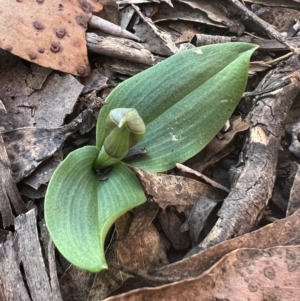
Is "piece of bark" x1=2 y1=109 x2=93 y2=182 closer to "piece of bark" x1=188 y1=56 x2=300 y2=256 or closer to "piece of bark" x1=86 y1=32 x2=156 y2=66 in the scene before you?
"piece of bark" x1=86 y1=32 x2=156 y2=66

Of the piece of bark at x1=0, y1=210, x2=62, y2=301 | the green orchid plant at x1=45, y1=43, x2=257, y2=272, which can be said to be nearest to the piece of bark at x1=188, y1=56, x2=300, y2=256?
the green orchid plant at x1=45, y1=43, x2=257, y2=272

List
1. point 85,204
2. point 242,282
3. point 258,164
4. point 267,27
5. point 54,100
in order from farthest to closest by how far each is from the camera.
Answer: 1. point 267,27
2. point 54,100
3. point 258,164
4. point 85,204
5. point 242,282

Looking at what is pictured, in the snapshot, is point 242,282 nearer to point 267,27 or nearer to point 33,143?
point 33,143

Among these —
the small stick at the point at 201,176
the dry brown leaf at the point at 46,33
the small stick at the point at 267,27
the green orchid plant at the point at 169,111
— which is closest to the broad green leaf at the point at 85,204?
the green orchid plant at the point at 169,111

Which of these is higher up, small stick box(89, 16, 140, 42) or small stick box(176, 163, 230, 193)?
small stick box(89, 16, 140, 42)

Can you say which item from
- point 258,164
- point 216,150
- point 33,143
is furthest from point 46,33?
point 258,164

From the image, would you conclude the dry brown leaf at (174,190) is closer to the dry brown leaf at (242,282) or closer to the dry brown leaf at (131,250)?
the dry brown leaf at (131,250)

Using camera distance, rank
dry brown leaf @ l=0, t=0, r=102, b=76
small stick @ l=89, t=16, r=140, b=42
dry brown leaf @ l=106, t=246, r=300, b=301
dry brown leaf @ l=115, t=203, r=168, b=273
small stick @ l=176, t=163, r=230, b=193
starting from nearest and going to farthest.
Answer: dry brown leaf @ l=106, t=246, r=300, b=301
dry brown leaf @ l=115, t=203, r=168, b=273
small stick @ l=176, t=163, r=230, b=193
dry brown leaf @ l=0, t=0, r=102, b=76
small stick @ l=89, t=16, r=140, b=42
